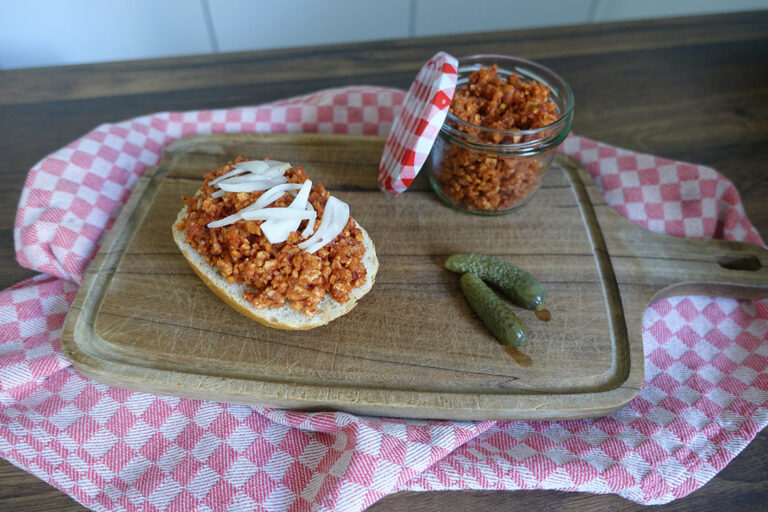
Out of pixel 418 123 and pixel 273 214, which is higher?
pixel 418 123

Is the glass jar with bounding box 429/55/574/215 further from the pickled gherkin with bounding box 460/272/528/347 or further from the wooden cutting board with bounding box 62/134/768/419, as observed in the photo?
the pickled gherkin with bounding box 460/272/528/347

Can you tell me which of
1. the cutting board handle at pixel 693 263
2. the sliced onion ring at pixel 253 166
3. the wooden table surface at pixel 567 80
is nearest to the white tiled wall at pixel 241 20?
the wooden table surface at pixel 567 80

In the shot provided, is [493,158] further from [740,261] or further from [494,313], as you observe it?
[740,261]

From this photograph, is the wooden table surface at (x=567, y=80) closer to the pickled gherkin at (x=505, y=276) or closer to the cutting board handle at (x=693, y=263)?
the cutting board handle at (x=693, y=263)

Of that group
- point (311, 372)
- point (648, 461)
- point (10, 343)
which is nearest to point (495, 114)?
point (311, 372)

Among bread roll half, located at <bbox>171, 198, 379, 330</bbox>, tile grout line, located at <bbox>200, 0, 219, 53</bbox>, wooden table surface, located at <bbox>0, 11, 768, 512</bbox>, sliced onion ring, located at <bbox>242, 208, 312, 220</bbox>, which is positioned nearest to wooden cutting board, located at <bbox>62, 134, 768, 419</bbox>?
bread roll half, located at <bbox>171, 198, 379, 330</bbox>

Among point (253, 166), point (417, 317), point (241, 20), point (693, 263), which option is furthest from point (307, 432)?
point (241, 20)
